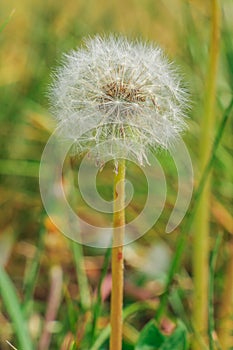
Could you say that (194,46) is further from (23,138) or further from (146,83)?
(146,83)

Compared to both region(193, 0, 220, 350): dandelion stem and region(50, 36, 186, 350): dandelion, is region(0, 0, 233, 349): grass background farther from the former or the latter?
region(50, 36, 186, 350): dandelion

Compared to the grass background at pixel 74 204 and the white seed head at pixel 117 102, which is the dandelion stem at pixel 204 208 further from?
the white seed head at pixel 117 102

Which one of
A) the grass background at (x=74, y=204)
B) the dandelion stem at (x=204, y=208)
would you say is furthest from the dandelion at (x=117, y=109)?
the grass background at (x=74, y=204)

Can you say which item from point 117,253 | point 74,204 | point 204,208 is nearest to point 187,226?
point 204,208

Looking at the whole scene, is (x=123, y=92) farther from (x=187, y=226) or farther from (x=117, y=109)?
(x=187, y=226)

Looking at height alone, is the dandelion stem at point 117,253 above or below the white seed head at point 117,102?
below

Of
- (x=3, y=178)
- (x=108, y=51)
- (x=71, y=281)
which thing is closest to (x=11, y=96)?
(x=3, y=178)

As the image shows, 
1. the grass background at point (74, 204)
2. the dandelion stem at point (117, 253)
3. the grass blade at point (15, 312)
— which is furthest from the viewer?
the grass background at point (74, 204)

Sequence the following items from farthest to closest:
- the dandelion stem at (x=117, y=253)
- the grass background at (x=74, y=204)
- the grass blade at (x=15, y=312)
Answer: the grass background at (x=74, y=204)
the grass blade at (x=15, y=312)
the dandelion stem at (x=117, y=253)
